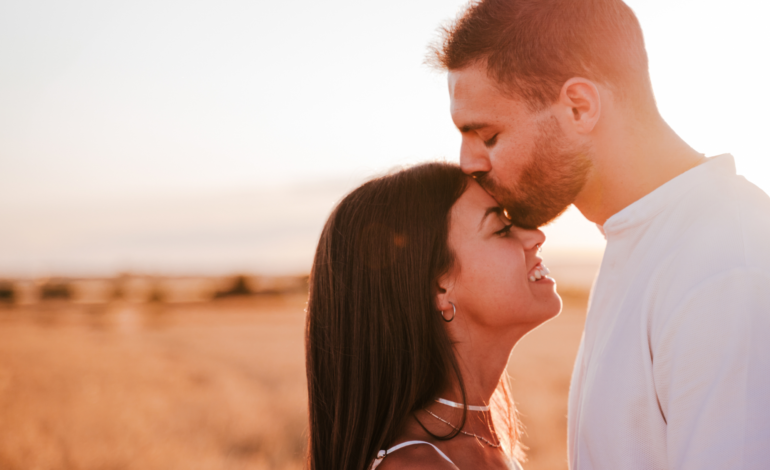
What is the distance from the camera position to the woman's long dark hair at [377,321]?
2643 mm

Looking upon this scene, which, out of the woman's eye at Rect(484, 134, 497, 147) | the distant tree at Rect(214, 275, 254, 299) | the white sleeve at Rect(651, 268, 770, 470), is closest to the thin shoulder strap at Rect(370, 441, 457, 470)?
the white sleeve at Rect(651, 268, 770, 470)

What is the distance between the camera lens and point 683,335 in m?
1.92

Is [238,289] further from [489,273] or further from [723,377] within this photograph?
[723,377]

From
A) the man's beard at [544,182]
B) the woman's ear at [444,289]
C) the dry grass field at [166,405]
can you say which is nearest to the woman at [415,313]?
the woman's ear at [444,289]

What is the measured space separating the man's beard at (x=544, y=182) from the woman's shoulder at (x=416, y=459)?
4.34 ft

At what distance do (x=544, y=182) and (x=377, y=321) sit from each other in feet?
4.11

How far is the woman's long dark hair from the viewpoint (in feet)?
8.67

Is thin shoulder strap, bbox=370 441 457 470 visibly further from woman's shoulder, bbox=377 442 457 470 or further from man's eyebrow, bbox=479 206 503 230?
man's eyebrow, bbox=479 206 503 230

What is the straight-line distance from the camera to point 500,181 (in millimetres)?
2980

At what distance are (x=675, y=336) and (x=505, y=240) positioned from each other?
106 cm

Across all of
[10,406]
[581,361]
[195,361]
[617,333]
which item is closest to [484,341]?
[581,361]

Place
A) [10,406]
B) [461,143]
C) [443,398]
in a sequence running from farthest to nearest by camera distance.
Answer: [10,406] < [461,143] < [443,398]

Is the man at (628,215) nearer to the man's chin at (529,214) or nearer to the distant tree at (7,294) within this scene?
the man's chin at (529,214)

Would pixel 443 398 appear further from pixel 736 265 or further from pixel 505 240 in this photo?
pixel 736 265
